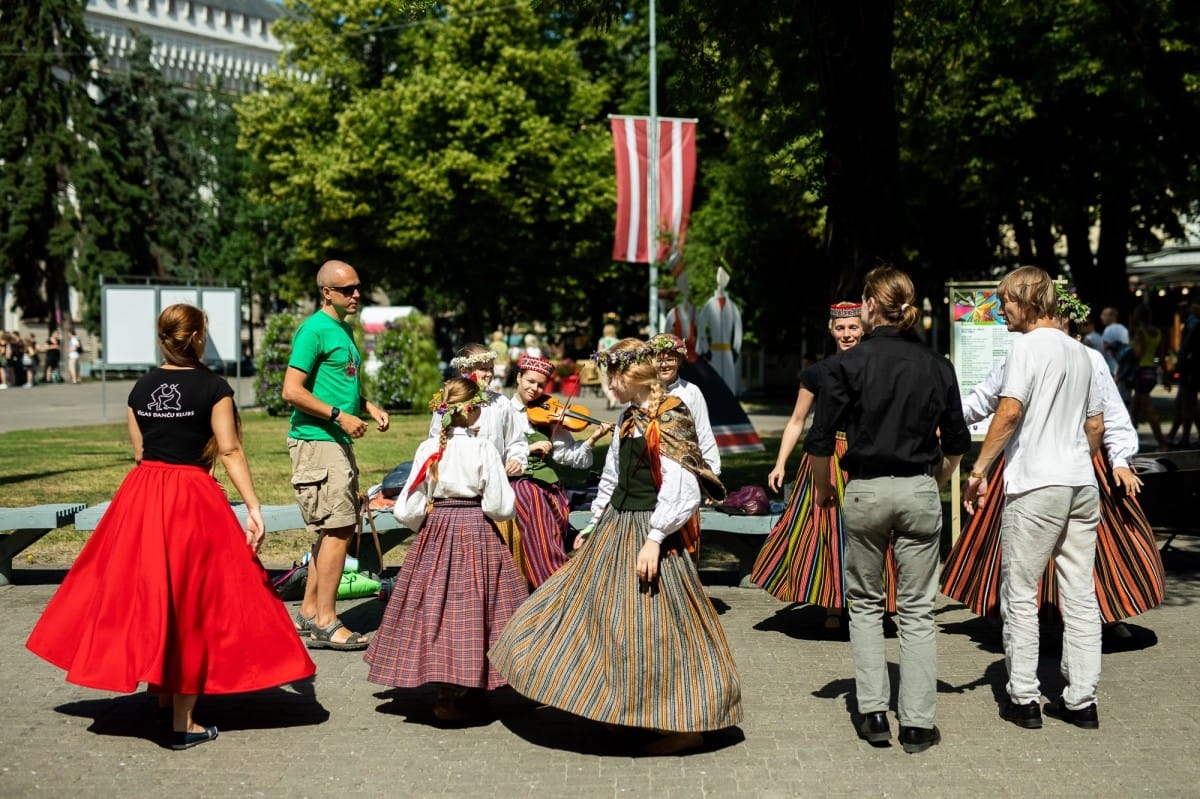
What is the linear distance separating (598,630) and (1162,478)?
4.70 m

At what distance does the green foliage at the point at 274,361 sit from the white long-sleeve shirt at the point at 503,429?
67.3 ft

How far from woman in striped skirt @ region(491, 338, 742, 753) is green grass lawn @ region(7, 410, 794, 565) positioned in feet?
15.8

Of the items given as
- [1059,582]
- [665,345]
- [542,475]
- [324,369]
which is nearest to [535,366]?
[542,475]

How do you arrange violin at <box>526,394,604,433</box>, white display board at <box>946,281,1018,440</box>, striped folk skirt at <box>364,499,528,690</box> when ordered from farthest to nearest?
1. white display board at <box>946,281,1018,440</box>
2. violin at <box>526,394,604,433</box>
3. striped folk skirt at <box>364,499,528,690</box>

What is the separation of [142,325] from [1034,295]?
76.9 ft

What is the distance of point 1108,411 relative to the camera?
657cm

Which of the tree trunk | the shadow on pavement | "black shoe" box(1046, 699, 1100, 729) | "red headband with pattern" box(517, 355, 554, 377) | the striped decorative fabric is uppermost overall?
the tree trunk

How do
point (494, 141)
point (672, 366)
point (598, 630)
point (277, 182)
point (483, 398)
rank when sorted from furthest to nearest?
point (277, 182) < point (494, 141) < point (672, 366) < point (483, 398) < point (598, 630)

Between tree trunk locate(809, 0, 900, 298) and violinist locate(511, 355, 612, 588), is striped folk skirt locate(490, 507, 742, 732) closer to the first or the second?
violinist locate(511, 355, 612, 588)

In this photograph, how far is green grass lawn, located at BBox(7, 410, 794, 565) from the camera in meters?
10.9

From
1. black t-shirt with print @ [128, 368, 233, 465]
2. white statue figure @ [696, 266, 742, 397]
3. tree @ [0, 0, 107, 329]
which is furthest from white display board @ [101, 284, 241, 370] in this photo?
tree @ [0, 0, 107, 329]

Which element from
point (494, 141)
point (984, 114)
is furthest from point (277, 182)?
point (984, 114)

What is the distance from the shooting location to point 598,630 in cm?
532

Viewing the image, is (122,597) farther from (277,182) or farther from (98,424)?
(277,182)
